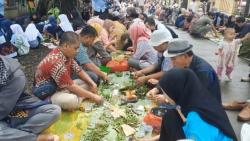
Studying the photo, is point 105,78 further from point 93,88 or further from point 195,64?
point 195,64

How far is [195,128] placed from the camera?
2809 millimetres

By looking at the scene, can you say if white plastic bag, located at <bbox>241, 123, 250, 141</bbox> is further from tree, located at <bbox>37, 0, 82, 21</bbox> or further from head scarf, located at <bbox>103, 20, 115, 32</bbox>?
tree, located at <bbox>37, 0, 82, 21</bbox>

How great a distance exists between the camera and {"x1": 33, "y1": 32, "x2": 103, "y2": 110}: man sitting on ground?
421 centimetres

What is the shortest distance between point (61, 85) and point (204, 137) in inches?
83.8

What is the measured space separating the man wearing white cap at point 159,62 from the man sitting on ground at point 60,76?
1.35 metres

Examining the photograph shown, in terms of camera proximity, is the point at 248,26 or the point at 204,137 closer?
the point at 204,137

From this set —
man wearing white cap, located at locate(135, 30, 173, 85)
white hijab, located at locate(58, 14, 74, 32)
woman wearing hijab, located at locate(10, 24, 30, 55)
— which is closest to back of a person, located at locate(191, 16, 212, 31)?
white hijab, located at locate(58, 14, 74, 32)

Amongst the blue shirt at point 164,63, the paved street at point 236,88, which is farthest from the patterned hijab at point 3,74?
the paved street at point 236,88

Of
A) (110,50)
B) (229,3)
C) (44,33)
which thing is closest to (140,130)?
(110,50)

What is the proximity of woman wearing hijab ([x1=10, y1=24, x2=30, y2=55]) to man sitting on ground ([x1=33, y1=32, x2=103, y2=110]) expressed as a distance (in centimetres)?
441

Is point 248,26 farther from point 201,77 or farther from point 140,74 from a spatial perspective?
point 201,77

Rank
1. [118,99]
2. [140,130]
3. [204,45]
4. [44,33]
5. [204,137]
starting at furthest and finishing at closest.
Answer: [204,45] < [44,33] < [118,99] < [140,130] < [204,137]

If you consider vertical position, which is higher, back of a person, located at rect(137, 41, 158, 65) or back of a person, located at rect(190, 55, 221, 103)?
back of a person, located at rect(190, 55, 221, 103)

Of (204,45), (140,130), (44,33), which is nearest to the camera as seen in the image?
(140,130)
